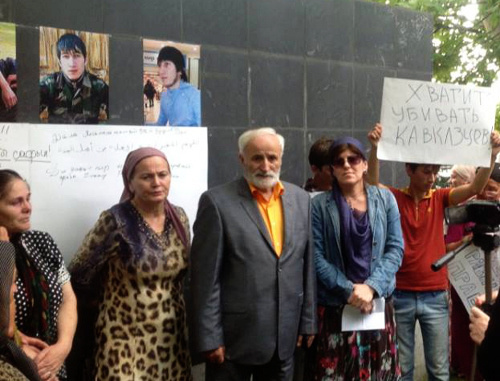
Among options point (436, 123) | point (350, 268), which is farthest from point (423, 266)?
point (436, 123)

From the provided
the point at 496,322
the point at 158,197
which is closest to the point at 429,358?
the point at 158,197

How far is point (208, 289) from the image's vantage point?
3.76 m

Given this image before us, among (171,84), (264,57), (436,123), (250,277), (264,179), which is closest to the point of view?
(250,277)

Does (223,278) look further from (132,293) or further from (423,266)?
(423,266)

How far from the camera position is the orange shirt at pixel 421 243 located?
4.69 m

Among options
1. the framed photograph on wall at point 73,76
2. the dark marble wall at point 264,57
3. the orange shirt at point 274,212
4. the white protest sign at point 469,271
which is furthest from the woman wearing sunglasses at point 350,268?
the framed photograph on wall at point 73,76

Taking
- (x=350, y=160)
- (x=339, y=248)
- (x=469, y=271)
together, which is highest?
(x=350, y=160)

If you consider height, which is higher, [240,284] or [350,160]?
[350,160]

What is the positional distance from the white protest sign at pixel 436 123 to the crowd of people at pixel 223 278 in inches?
19.7

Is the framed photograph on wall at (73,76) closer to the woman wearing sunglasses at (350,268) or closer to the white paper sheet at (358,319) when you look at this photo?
the woman wearing sunglasses at (350,268)

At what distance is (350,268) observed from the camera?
4117 mm

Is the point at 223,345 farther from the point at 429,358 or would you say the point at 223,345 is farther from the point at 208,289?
the point at 429,358

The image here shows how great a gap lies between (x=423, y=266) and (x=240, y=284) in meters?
1.51

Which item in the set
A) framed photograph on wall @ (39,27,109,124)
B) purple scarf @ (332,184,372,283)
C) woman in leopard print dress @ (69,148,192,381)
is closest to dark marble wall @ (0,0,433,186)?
framed photograph on wall @ (39,27,109,124)
